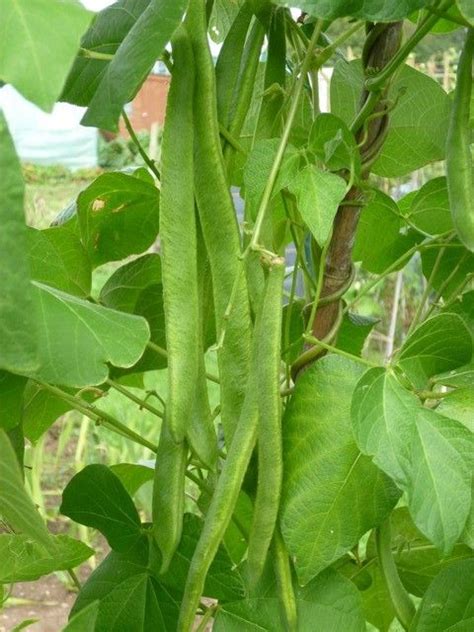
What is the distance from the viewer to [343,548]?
0.68m

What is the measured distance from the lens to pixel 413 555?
2.81 ft

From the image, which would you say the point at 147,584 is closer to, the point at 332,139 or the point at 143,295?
the point at 143,295

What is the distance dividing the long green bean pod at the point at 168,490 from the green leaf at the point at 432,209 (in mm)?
364

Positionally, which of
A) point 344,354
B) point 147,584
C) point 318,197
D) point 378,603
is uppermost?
point 318,197

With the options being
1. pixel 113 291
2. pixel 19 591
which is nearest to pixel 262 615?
pixel 113 291

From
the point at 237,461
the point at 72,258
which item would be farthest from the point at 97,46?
the point at 237,461

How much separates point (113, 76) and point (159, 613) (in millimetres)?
427

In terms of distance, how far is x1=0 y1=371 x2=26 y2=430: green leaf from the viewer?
654 mm

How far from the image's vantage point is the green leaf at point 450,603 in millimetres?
732

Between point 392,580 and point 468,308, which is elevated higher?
point 468,308

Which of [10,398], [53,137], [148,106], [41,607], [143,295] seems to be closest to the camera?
[10,398]

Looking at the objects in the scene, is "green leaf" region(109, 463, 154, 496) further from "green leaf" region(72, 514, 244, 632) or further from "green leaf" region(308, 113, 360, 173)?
→ "green leaf" region(308, 113, 360, 173)

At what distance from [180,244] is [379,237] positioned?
37cm

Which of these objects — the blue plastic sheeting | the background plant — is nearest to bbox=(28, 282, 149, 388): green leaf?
the background plant
